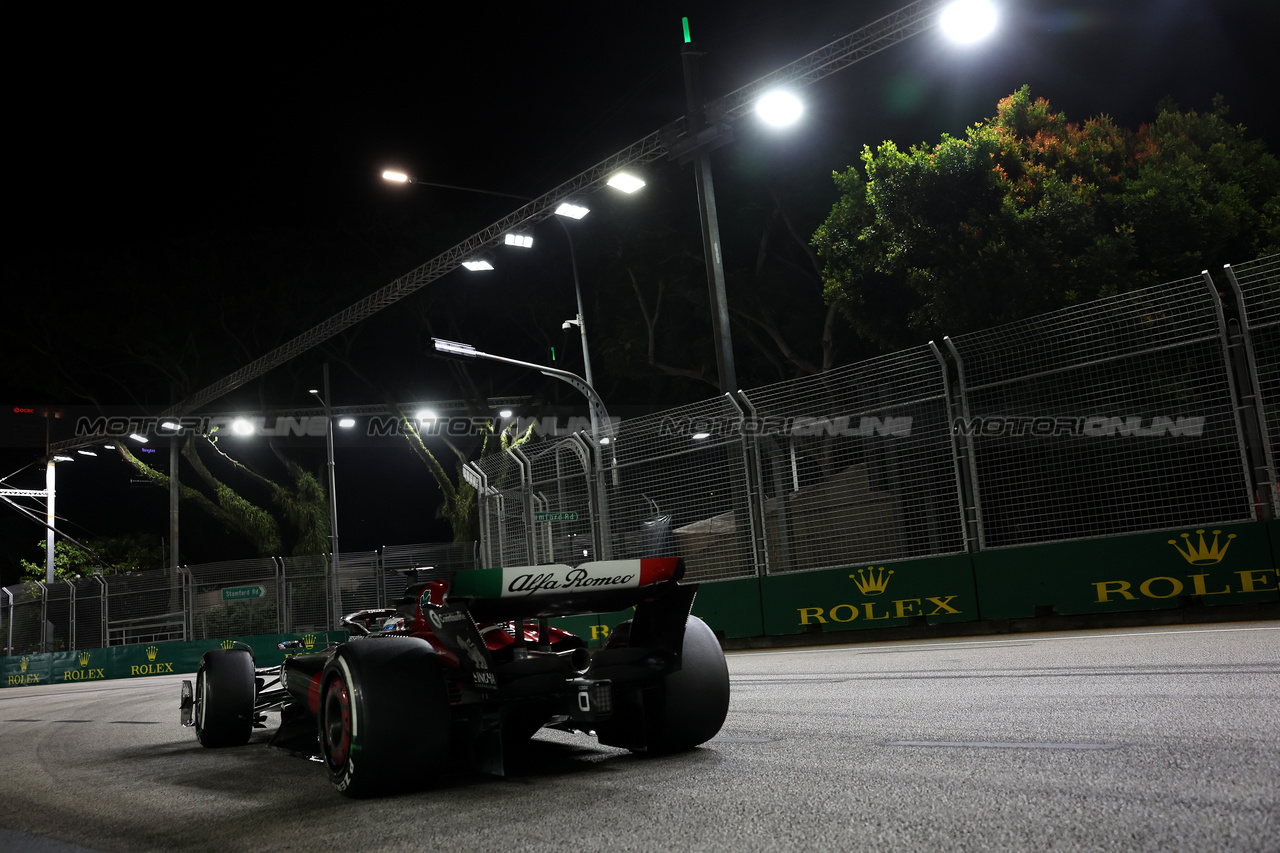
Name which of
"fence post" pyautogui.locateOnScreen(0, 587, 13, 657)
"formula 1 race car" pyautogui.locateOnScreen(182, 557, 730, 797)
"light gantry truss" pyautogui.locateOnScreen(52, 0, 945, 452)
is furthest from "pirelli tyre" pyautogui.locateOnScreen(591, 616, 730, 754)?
"fence post" pyautogui.locateOnScreen(0, 587, 13, 657)

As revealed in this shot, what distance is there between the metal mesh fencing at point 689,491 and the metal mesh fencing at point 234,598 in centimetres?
1284

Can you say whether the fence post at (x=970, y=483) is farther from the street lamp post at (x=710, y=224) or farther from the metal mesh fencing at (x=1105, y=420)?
the street lamp post at (x=710, y=224)

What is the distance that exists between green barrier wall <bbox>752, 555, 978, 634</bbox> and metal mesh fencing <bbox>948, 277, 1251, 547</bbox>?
2.18 ft

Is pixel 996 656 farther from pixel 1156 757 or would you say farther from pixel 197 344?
pixel 197 344

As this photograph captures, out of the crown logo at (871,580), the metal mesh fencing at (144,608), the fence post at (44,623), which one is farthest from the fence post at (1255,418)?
the fence post at (44,623)

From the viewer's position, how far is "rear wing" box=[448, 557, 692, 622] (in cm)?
396

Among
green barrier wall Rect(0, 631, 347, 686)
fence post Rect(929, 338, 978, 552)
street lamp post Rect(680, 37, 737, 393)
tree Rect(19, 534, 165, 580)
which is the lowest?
green barrier wall Rect(0, 631, 347, 686)

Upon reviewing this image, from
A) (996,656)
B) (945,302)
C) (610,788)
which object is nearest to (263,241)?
(945,302)

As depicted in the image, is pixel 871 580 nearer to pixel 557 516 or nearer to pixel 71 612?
pixel 557 516

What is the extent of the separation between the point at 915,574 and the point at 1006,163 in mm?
9334

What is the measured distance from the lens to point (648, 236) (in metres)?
26.9

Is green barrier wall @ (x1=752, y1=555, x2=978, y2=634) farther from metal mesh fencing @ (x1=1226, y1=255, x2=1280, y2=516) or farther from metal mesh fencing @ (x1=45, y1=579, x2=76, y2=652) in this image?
metal mesh fencing @ (x1=45, y1=579, x2=76, y2=652)

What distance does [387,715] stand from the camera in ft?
12.7

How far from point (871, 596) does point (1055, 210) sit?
8.41 m
